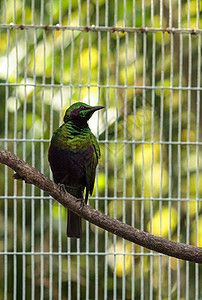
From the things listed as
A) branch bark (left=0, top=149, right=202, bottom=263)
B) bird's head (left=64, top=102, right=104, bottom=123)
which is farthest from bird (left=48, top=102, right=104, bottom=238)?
branch bark (left=0, top=149, right=202, bottom=263)

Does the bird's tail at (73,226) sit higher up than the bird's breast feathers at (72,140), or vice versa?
the bird's breast feathers at (72,140)

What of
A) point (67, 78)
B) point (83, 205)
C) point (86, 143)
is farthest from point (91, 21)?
point (83, 205)

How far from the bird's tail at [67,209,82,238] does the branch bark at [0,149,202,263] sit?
271mm

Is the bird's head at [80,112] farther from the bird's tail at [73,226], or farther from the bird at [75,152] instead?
the bird's tail at [73,226]

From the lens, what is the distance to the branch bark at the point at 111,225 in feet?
4.52

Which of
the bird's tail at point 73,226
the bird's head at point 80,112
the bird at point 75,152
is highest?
the bird's head at point 80,112

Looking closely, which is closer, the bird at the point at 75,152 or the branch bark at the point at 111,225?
the branch bark at the point at 111,225

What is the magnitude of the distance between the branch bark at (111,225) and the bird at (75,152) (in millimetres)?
221

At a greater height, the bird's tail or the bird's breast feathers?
the bird's breast feathers

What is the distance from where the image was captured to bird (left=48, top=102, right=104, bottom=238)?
1669 millimetres

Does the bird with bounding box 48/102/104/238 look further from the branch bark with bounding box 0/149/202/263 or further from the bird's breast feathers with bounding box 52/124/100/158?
the branch bark with bounding box 0/149/202/263

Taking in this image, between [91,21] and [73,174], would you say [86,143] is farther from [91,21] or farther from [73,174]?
[91,21]

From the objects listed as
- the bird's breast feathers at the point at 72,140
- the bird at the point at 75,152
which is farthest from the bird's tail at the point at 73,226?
the bird's breast feathers at the point at 72,140

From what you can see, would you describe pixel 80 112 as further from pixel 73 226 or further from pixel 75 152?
pixel 73 226
